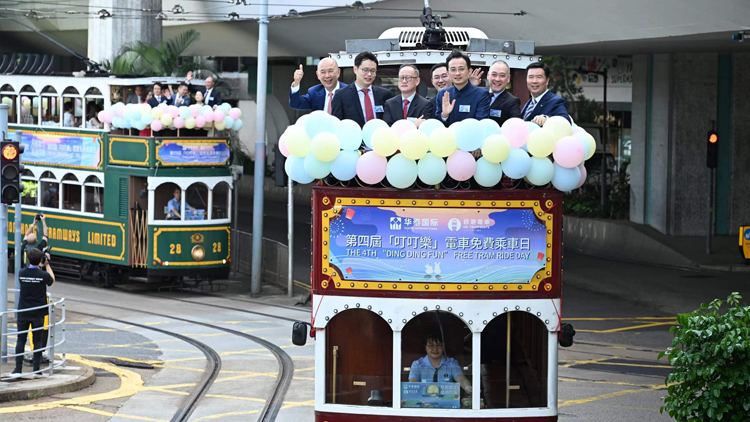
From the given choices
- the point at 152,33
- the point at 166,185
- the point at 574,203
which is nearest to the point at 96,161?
the point at 166,185

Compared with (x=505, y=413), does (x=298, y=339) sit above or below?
A: above

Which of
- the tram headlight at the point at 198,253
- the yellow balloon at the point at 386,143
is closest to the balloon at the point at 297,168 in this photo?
the yellow balloon at the point at 386,143

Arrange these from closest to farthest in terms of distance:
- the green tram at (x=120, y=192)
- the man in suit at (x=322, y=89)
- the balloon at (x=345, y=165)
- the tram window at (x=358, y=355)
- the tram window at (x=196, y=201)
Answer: the balloon at (x=345, y=165), the tram window at (x=358, y=355), the man in suit at (x=322, y=89), the green tram at (x=120, y=192), the tram window at (x=196, y=201)

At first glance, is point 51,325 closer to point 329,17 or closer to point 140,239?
point 140,239

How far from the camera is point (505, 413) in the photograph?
28.1ft

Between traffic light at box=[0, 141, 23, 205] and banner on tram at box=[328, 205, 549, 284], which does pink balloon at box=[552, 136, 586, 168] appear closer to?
banner on tram at box=[328, 205, 549, 284]

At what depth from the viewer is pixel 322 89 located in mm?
9828

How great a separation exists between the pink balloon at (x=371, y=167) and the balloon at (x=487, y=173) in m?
0.70

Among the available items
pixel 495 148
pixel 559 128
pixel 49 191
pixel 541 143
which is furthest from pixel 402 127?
pixel 49 191

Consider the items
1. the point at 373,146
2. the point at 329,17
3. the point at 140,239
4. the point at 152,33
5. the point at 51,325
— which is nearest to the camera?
the point at 373,146

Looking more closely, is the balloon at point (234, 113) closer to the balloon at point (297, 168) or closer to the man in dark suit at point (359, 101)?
the man in dark suit at point (359, 101)

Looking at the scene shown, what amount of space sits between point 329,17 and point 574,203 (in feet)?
30.0

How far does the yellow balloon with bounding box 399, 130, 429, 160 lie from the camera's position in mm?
8161

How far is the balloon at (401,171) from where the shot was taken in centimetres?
823
